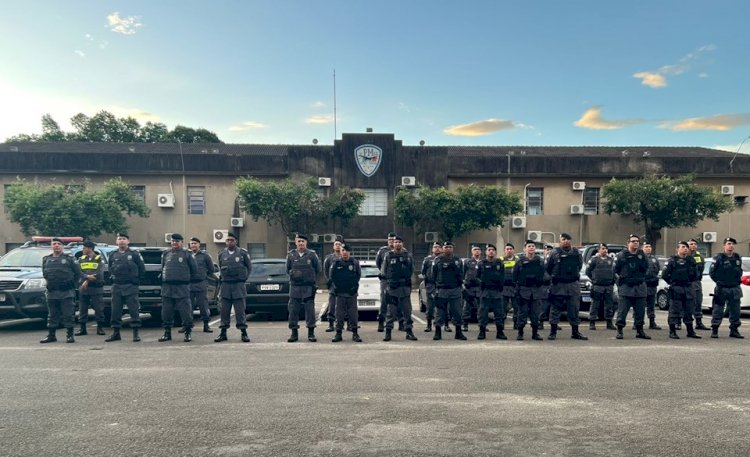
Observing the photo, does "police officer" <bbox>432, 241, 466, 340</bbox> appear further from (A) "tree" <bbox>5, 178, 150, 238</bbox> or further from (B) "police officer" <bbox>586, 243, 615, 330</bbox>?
(A) "tree" <bbox>5, 178, 150, 238</bbox>

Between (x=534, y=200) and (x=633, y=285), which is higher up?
(x=534, y=200)

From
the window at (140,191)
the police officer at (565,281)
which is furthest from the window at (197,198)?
the police officer at (565,281)

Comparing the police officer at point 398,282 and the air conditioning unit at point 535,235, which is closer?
the police officer at point 398,282

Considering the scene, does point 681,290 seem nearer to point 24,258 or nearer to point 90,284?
point 90,284

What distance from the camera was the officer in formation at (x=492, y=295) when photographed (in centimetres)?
995

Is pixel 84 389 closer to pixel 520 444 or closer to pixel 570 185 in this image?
pixel 520 444

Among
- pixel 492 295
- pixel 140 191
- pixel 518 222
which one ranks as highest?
pixel 140 191

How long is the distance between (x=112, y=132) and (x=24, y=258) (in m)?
39.4

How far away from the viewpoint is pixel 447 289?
1003 centimetres

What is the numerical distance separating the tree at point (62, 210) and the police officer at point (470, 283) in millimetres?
19309

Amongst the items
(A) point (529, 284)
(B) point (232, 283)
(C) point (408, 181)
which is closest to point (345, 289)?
(B) point (232, 283)

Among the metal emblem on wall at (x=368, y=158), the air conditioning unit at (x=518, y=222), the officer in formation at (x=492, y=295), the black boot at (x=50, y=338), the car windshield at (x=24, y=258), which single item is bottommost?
the black boot at (x=50, y=338)

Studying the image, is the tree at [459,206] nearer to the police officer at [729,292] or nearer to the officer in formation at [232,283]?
the police officer at [729,292]

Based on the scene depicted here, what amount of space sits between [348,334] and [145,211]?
19.2 metres
